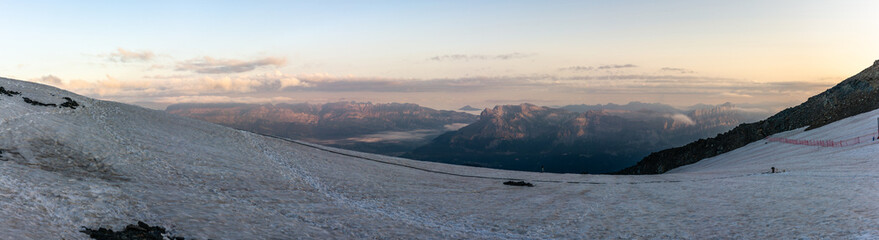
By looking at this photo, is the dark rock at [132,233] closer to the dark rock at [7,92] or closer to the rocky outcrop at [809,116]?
the dark rock at [7,92]

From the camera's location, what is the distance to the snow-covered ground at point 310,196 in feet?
68.1

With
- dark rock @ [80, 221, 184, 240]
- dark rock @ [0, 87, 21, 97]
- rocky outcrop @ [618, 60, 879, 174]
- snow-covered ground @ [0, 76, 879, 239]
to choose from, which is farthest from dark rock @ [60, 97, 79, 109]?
rocky outcrop @ [618, 60, 879, 174]

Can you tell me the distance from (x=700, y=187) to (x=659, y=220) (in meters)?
14.8

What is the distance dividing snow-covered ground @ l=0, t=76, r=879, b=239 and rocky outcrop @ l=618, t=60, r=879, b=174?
79.6m

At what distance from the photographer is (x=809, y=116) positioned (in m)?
116

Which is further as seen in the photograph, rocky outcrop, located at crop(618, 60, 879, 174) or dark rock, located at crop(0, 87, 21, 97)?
rocky outcrop, located at crop(618, 60, 879, 174)

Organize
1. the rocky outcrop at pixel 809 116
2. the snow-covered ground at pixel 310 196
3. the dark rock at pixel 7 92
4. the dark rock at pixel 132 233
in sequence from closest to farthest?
the dark rock at pixel 132 233
the snow-covered ground at pixel 310 196
the dark rock at pixel 7 92
the rocky outcrop at pixel 809 116

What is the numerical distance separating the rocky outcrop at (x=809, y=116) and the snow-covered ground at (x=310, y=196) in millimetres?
79619

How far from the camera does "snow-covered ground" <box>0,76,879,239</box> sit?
2075 centimetres

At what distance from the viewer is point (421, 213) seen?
28.9 meters

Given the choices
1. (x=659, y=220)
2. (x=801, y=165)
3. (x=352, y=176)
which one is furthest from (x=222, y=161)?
Result: (x=801, y=165)

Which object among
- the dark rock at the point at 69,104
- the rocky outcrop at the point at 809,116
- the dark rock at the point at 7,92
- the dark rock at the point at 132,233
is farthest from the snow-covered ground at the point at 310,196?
the rocky outcrop at the point at 809,116

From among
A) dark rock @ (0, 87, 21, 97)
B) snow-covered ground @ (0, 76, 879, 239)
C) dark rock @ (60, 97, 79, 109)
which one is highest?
dark rock @ (0, 87, 21, 97)

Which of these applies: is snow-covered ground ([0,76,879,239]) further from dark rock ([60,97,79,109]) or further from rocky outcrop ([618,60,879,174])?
rocky outcrop ([618,60,879,174])
